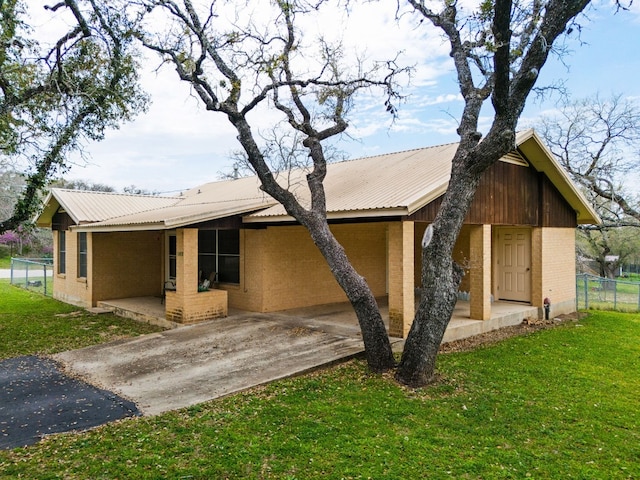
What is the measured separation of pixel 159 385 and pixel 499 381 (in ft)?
16.3

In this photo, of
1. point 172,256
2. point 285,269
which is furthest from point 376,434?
point 172,256

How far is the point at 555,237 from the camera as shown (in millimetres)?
12969

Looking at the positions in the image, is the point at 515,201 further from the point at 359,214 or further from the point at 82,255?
the point at 82,255

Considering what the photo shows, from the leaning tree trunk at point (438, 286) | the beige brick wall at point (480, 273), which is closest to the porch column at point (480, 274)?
the beige brick wall at point (480, 273)

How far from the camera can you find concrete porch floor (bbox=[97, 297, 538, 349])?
378 inches

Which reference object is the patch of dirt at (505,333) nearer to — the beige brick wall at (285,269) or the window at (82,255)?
the beige brick wall at (285,269)

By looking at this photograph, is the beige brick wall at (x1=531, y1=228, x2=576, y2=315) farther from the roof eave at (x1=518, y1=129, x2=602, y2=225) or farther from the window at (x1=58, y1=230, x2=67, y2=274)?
the window at (x1=58, y1=230, x2=67, y2=274)

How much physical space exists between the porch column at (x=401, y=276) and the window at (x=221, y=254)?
472 centimetres

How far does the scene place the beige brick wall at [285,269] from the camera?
11.2 m

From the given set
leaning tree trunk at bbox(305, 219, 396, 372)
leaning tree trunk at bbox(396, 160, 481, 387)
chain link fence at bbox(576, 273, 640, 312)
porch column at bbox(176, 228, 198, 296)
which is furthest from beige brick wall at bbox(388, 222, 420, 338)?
chain link fence at bbox(576, 273, 640, 312)

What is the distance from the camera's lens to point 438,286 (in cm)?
637

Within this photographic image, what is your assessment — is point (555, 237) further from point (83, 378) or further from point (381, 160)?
point (83, 378)

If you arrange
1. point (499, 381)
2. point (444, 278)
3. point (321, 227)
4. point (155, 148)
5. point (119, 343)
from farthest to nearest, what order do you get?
point (155, 148)
point (119, 343)
point (321, 227)
point (499, 381)
point (444, 278)

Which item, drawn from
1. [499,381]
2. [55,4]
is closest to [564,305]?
[499,381]
